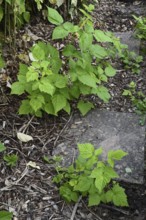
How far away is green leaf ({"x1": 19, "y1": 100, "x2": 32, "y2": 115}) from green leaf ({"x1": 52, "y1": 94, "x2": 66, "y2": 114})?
195 millimetres

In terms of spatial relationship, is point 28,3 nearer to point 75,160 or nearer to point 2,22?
point 2,22

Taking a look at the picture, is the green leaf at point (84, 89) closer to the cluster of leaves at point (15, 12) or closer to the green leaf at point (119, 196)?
the cluster of leaves at point (15, 12)

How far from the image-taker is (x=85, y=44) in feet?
9.73

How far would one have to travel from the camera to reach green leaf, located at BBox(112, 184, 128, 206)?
2.45 m

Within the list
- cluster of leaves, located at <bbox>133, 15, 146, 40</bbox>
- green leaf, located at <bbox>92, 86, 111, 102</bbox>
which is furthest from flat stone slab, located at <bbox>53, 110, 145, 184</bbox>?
cluster of leaves, located at <bbox>133, 15, 146, 40</bbox>

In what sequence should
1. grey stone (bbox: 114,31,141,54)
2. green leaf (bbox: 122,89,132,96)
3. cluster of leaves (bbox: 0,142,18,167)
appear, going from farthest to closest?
1. grey stone (bbox: 114,31,141,54)
2. green leaf (bbox: 122,89,132,96)
3. cluster of leaves (bbox: 0,142,18,167)

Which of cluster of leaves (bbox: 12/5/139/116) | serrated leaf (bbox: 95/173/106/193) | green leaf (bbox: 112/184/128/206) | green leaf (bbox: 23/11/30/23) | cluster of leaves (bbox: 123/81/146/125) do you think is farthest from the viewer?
green leaf (bbox: 23/11/30/23)

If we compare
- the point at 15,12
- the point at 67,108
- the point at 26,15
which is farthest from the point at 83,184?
the point at 26,15

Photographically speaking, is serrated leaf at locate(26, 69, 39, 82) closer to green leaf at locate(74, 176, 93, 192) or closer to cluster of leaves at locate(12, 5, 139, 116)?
cluster of leaves at locate(12, 5, 139, 116)

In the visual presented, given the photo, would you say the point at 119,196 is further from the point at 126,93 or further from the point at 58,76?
the point at 126,93

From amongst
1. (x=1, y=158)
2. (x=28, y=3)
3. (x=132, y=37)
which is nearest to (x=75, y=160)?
(x=1, y=158)

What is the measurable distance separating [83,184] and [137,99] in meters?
1.24

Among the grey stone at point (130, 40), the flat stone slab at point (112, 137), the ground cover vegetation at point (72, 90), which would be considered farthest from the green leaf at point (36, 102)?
the grey stone at point (130, 40)

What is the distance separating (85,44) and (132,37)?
1.63m
